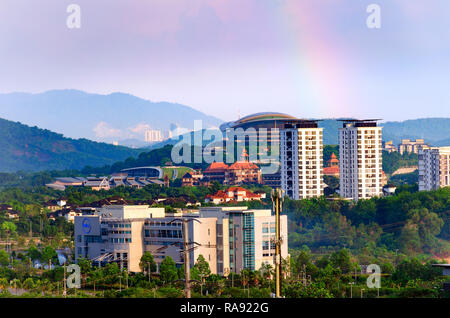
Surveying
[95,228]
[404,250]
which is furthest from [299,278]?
[404,250]

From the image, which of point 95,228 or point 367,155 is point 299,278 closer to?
point 95,228

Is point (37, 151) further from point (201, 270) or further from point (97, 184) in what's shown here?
point (201, 270)

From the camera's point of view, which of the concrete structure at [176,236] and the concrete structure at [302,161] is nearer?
the concrete structure at [176,236]

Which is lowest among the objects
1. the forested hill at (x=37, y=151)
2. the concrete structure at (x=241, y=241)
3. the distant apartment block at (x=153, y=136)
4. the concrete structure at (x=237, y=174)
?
the concrete structure at (x=241, y=241)

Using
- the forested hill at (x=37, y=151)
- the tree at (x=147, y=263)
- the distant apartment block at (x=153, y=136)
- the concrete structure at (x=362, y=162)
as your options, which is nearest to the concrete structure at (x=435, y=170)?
the concrete structure at (x=362, y=162)

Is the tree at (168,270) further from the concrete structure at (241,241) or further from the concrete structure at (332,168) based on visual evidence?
the concrete structure at (332,168)
